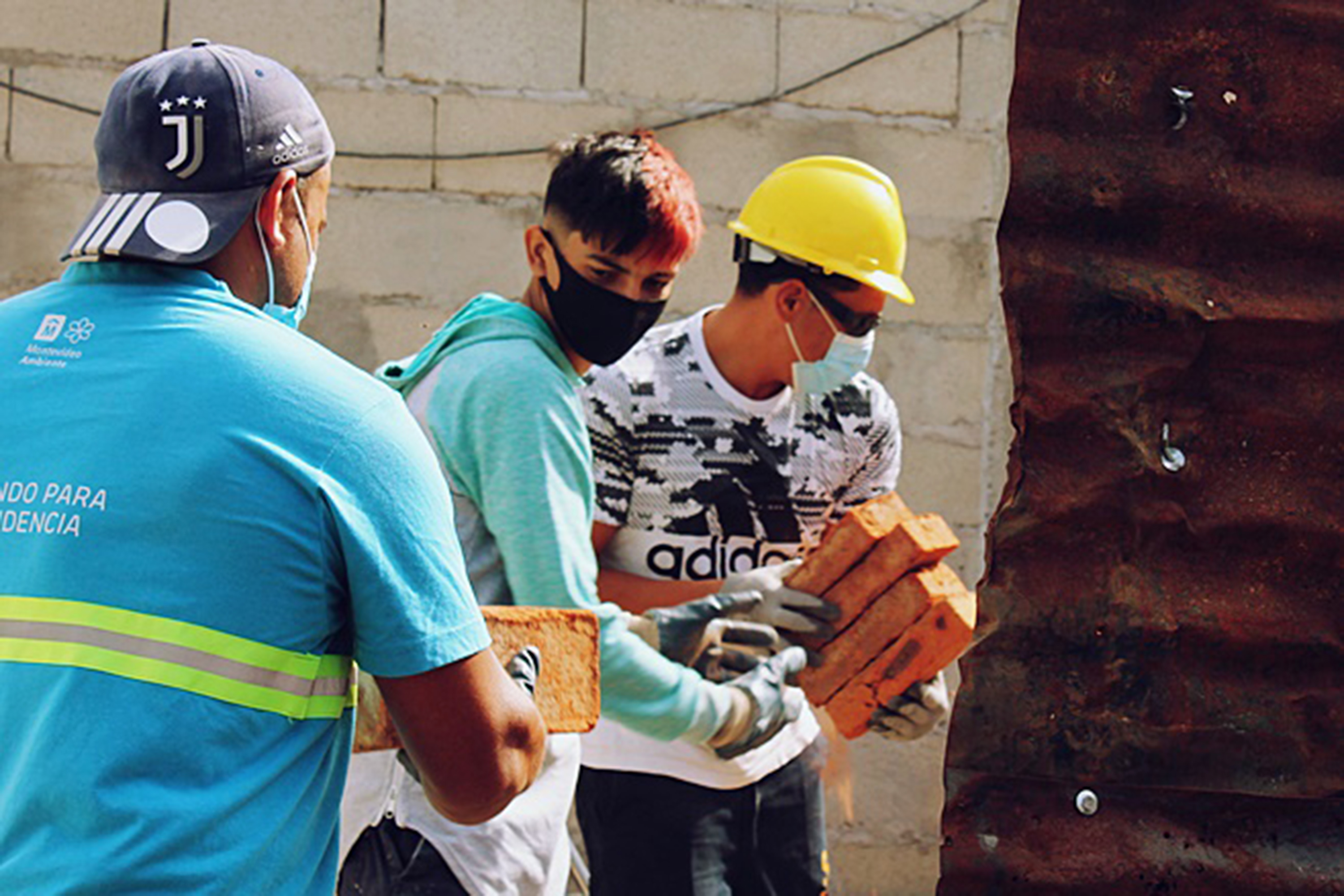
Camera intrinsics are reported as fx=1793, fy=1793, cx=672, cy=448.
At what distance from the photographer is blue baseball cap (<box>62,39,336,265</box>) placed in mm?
1741

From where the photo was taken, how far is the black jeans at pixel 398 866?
2.57m

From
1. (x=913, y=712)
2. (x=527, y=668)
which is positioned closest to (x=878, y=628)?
(x=913, y=712)

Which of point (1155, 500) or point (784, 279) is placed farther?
→ point (784, 279)

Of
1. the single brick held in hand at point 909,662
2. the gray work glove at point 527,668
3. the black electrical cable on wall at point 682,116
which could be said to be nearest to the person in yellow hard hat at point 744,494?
the single brick held in hand at point 909,662

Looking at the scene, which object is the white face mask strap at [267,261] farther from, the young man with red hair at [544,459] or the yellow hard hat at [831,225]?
the yellow hard hat at [831,225]

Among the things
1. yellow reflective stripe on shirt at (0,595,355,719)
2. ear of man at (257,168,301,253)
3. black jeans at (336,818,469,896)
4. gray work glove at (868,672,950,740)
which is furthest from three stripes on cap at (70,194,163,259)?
gray work glove at (868,672,950,740)

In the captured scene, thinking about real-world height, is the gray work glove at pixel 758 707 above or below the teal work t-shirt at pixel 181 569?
below

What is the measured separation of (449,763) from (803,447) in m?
1.92

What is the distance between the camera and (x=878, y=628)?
3477 millimetres

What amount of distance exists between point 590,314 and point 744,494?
70cm

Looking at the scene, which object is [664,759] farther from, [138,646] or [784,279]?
[138,646]

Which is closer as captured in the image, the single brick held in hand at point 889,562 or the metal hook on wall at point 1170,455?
the metal hook on wall at point 1170,455

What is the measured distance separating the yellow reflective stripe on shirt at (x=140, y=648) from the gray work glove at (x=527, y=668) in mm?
498

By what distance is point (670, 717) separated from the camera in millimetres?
2979
